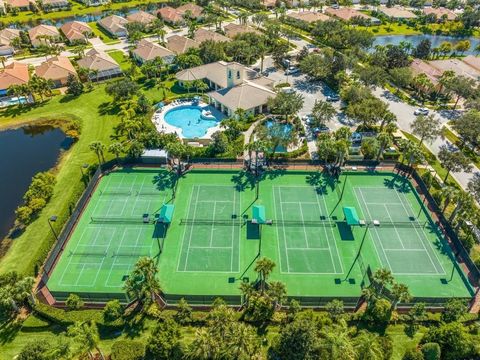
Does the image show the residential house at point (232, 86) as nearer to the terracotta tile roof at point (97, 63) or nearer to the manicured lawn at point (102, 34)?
the terracotta tile roof at point (97, 63)

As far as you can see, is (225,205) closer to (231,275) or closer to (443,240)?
(231,275)

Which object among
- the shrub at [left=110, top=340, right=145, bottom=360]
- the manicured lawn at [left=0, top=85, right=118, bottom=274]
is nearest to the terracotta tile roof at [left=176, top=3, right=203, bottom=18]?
the manicured lawn at [left=0, top=85, right=118, bottom=274]

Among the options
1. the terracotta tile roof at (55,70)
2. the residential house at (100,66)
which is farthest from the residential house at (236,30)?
the terracotta tile roof at (55,70)

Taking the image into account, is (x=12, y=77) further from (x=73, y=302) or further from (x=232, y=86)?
(x=73, y=302)

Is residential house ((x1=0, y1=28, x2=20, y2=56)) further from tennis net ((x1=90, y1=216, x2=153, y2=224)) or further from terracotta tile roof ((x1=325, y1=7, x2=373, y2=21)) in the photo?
terracotta tile roof ((x1=325, y1=7, x2=373, y2=21))

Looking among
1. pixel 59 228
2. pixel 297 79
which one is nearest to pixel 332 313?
pixel 59 228

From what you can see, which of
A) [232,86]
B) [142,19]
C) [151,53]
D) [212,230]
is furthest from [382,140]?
[142,19]
